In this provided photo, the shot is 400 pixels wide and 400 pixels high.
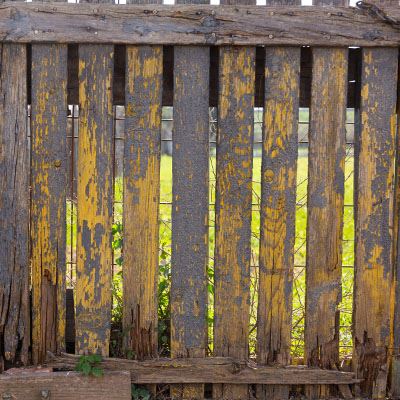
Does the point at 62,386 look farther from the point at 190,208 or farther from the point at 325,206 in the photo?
the point at 325,206

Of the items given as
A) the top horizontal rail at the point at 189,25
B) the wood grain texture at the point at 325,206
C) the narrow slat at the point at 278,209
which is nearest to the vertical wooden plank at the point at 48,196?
the top horizontal rail at the point at 189,25

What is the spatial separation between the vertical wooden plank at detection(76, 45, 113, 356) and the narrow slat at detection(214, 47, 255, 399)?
62 cm

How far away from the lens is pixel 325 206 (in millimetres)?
3533

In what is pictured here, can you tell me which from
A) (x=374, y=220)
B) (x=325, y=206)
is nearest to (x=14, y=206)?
(x=325, y=206)

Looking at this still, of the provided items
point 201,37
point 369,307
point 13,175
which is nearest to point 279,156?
point 201,37

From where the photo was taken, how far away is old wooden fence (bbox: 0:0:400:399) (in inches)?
134

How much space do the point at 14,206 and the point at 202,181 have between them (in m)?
1.06

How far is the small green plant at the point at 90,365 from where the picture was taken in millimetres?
3467

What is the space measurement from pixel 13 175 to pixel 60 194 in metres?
0.28

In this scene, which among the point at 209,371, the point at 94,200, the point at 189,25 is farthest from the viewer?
the point at 209,371

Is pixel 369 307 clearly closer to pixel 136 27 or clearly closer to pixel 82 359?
pixel 82 359

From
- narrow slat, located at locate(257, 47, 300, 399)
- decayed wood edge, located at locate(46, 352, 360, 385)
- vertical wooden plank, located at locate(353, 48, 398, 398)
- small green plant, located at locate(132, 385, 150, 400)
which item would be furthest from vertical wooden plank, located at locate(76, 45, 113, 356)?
vertical wooden plank, located at locate(353, 48, 398, 398)

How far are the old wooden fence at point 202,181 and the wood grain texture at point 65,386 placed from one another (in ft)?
0.39

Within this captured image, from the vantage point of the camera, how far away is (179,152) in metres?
3.47
